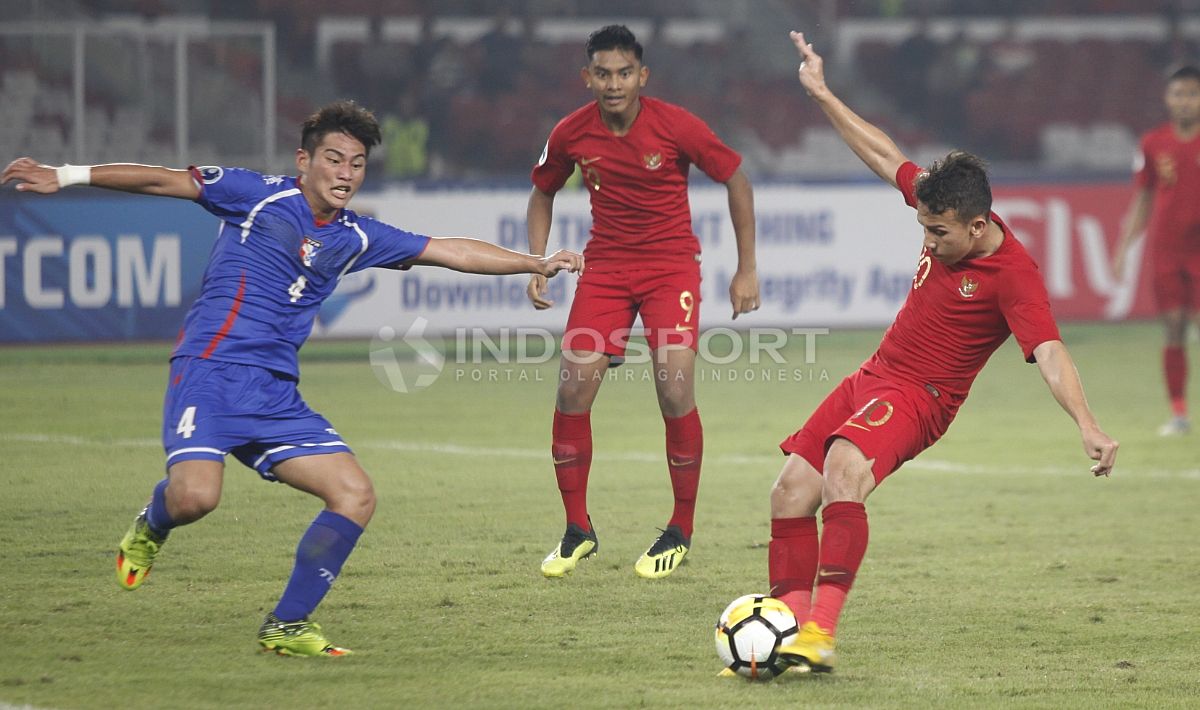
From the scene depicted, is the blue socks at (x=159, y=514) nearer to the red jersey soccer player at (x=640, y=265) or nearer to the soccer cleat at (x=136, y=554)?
the soccer cleat at (x=136, y=554)

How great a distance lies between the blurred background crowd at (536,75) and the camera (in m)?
14.6

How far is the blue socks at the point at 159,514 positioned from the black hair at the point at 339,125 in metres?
1.18

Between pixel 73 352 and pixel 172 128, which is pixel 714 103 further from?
pixel 73 352

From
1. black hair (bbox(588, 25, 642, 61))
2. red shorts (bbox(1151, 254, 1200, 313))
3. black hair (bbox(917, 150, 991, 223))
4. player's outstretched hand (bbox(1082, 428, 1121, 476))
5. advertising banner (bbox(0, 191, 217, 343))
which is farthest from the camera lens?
advertising banner (bbox(0, 191, 217, 343))

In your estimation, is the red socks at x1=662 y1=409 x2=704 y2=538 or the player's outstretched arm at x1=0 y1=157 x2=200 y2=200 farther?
the red socks at x1=662 y1=409 x2=704 y2=538

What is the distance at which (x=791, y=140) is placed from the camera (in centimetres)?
1962

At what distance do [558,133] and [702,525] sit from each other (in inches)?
76.9

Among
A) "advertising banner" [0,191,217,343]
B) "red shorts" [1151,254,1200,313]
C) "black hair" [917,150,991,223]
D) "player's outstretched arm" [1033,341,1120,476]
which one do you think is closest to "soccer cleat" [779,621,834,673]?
"player's outstretched arm" [1033,341,1120,476]

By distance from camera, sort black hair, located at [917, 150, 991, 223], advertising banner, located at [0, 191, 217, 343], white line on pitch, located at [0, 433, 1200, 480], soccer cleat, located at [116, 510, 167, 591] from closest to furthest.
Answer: black hair, located at [917, 150, 991, 223] < soccer cleat, located at [116, 510, 167, 591] < white line on pitch, located at [0, 433, 1200, 480] < advertising banner, located at [0, 191, 217, 343]

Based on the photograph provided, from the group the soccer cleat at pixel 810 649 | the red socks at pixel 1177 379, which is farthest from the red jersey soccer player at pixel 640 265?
the red socks at pixel 1177 379

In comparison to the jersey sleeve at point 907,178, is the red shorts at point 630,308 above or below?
below

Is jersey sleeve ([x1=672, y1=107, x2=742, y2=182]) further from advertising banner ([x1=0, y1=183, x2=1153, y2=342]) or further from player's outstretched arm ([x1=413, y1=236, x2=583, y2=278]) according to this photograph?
advertising banner ([x1=0, y1=183, x2=1153, y2=342])

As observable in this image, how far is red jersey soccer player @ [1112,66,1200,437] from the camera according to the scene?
10727 millimetres

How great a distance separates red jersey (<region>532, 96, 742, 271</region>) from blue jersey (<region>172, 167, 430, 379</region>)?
1.71 meters
